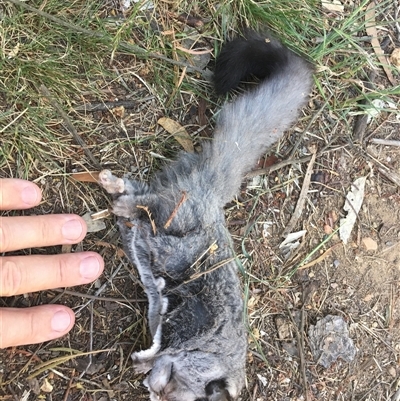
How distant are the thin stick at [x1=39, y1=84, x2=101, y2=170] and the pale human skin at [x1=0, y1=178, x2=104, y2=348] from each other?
0.37 meters

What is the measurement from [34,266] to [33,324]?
1.04 ft

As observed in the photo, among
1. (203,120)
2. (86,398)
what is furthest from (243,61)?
(86,398)

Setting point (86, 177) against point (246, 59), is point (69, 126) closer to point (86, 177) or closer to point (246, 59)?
point (86, 177)

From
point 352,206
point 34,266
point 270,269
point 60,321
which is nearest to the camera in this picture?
point 34,266

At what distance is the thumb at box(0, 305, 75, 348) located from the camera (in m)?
2.72

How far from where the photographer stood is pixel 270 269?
344cm

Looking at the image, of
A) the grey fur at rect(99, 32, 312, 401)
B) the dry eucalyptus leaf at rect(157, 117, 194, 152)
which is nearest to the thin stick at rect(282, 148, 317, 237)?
the grey fur at rect(99, 32, 312, 401)

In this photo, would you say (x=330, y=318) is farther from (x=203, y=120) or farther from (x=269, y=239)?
(x=203, y=120)

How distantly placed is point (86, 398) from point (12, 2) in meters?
2.34

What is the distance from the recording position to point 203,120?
3.32 meters

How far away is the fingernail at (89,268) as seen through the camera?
2922 mm

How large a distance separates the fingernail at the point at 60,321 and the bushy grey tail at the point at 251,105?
1113 mm

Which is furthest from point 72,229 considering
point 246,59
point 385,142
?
point 385,142

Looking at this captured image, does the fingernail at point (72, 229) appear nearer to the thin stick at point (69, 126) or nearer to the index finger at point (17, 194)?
the index finger at point (17, 194)
